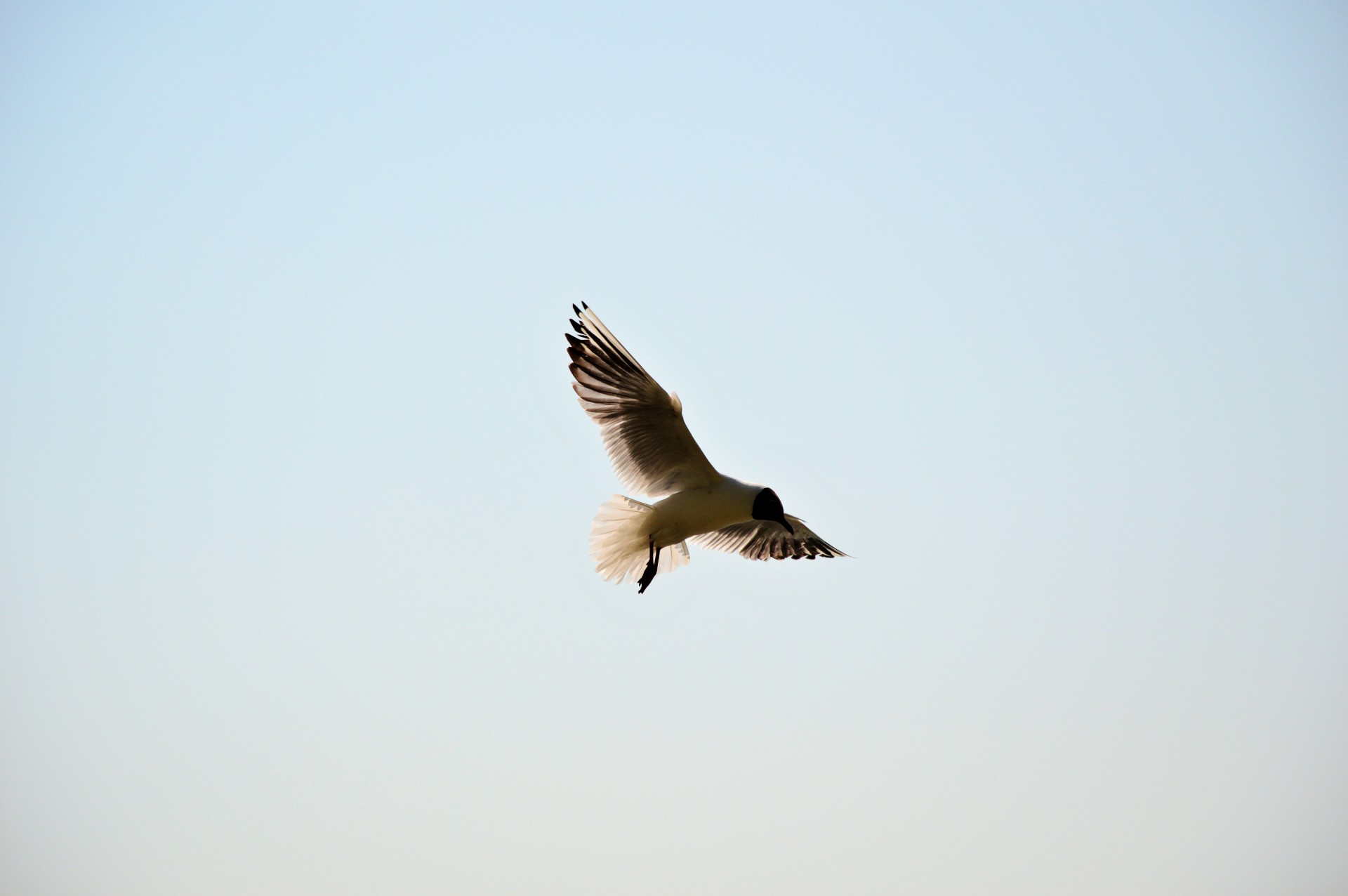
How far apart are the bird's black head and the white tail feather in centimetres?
61

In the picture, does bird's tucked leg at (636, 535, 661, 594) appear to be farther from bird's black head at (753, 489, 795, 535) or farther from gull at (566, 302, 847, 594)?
bird's black head at (753, 489, 795, 535)

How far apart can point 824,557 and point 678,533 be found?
6.73 ft

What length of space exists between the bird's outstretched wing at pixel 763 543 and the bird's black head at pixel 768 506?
55.2 inches

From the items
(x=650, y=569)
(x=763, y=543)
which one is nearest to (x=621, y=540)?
(x=650, y=569)

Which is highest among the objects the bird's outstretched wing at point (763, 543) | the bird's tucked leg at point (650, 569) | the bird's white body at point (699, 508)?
the bird's outstretched wing at point (763, 543)

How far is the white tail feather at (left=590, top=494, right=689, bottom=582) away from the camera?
8.06 meters

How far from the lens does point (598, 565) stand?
27.2ft

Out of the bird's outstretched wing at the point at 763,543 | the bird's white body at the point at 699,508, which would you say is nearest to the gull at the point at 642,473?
the bird's white body at the point at 699,508

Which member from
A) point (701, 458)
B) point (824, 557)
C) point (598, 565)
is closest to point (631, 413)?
point (701, 458)

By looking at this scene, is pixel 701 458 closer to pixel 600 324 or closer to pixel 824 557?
pixel 600 324

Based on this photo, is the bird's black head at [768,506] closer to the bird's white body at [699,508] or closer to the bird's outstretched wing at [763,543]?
the bird's white body at [699,508]

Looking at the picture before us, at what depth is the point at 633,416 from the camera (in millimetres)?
8133

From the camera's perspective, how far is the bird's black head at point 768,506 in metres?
8.22

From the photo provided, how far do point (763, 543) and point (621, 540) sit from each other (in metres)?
1.94
